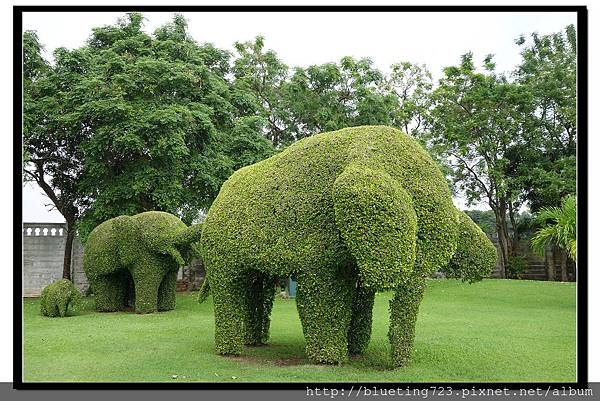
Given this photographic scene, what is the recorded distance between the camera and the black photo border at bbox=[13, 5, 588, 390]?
685 cm

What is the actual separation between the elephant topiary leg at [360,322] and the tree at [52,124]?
1059cm

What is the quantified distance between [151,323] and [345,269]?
6397 millimetres

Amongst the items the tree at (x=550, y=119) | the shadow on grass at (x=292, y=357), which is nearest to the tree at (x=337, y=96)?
the tree at (x=550, y=119)

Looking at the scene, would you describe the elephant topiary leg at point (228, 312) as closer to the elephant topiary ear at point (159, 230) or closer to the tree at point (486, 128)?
the elephant topiary ear at point (159, 230)

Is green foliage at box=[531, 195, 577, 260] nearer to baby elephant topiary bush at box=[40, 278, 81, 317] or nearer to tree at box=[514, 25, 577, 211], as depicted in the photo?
tree at box=[514, 25, 577, 211]

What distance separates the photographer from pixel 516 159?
2359 cm

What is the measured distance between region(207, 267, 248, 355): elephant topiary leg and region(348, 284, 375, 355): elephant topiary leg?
1598 mm

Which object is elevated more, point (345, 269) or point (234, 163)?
point (234, 163)

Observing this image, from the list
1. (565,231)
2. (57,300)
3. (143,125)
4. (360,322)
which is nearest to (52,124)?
(143,125)

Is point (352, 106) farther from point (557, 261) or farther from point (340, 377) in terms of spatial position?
point (340, 377)

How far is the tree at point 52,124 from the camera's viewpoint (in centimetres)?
1670

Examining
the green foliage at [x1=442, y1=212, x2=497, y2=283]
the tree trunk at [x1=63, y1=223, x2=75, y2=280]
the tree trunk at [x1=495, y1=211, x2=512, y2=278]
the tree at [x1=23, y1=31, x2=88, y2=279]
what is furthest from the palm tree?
the tree trunk at [x1=63, y1=223, x2=75, y2=280]
